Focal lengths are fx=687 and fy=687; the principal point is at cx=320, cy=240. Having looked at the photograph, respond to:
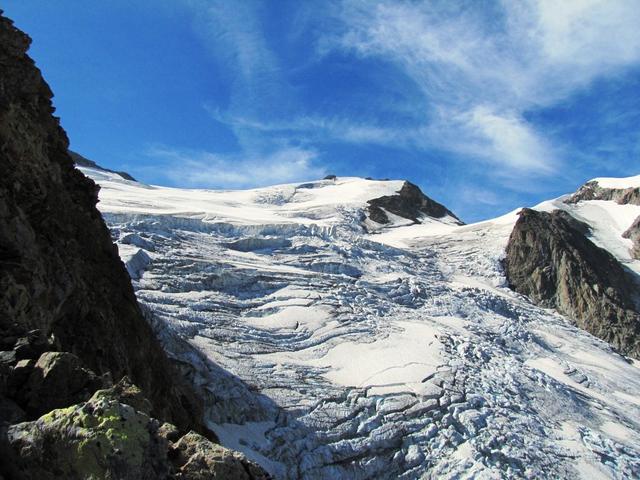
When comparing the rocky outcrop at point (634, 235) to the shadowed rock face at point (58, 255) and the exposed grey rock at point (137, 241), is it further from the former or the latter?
the shadowed rock face at point (58, 255)

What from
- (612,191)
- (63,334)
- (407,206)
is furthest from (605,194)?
(63,334)

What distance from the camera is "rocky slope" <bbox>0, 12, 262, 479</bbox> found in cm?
553

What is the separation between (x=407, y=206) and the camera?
68.4 m

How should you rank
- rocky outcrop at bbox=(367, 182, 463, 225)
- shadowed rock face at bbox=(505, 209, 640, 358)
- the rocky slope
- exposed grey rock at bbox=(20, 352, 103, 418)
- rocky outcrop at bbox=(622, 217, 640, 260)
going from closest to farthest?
the rocky slope < exposed grey rock at bbox=(20, 352, 103, 418) < shadowed rock face at bbox=(505, 209, 640, 358) < rocky outcrop at bbox=(367, 182, 463, 225) < rocky outcrop at bbox=(622, 217, 640, 260)

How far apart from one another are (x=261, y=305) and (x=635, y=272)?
38806mm

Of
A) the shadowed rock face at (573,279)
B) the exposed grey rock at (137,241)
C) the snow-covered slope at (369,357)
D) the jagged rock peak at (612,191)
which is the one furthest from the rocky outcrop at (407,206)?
the exposed grey rock at (137,241)

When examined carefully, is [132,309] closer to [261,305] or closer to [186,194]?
[261,305]

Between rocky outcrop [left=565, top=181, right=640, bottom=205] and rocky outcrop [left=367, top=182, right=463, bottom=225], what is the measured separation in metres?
16.4

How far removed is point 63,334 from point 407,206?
5674cm

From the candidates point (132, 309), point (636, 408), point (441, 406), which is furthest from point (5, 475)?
point (636, 408)

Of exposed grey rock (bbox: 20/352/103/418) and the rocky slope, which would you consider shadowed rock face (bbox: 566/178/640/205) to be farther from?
exposed grey rock (bbox: 20/352/103/418)

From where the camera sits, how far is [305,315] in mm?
30953

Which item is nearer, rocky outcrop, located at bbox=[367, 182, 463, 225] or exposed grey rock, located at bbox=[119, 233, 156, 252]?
exposed grey rock, located at bbox=[119, 233, 156, 252]

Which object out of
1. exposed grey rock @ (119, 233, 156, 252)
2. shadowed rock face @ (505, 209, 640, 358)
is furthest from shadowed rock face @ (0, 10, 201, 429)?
shadowed rock face @ (505, 209, 640, 358)
